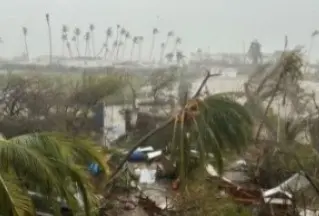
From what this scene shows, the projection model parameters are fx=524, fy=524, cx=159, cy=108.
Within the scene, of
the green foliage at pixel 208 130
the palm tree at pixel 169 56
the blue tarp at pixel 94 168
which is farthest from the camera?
the palm tree at pixel 169 56

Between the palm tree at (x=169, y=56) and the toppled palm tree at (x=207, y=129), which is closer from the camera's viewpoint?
the toppled palm tree at (x=207, y=129)

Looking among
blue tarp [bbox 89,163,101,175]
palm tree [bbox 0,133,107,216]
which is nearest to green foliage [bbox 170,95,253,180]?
blue tarp [bbox 89,163,101,175]

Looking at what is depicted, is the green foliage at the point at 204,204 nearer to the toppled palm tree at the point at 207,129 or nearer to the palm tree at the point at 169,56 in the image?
the toppled palm tree at the point at 207,129

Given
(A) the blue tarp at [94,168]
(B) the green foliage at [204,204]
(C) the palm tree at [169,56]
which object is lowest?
(B) the green foliage at [204,204]

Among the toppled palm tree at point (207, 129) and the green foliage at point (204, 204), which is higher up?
the toppled palm tree at point (207, 129)

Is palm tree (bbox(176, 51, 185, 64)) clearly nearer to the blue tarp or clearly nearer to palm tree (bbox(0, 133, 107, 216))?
the blue tarp

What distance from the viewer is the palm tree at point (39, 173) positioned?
17.1ft

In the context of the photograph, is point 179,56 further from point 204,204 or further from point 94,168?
point 94,168

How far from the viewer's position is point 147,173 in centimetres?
1338

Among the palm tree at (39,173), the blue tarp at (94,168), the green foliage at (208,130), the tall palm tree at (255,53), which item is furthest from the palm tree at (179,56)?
the palm tree at (39,173)

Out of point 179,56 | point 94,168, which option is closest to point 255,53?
point 179,56

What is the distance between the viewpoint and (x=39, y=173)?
18.8ft

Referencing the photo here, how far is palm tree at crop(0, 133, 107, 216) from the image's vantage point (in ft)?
17.1

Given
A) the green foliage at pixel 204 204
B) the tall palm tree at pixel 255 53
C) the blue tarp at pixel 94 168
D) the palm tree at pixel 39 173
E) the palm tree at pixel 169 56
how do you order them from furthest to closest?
the palm tree at pixel 169 56
the tall palm tree at pixel 255 53
the green foliage at pixel 204 204
the blue tarp at pixel 94 168
the palm tree at pixel 39 173
